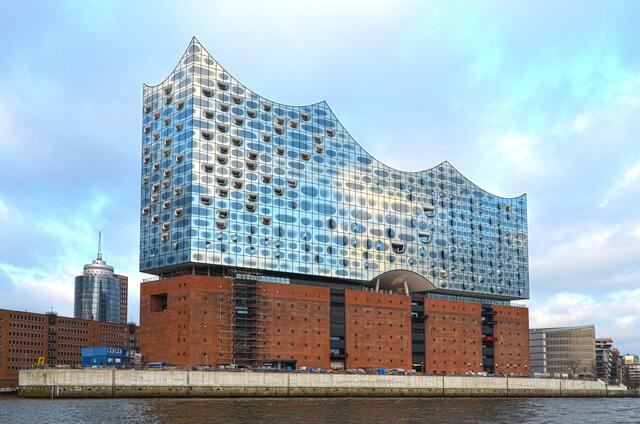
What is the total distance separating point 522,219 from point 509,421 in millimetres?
98439

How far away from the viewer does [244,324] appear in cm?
12450

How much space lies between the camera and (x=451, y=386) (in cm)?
14300

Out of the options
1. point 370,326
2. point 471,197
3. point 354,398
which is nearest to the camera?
point 354,398

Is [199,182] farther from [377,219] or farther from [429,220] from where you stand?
[429,220]

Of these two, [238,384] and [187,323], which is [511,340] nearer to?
[238,384]

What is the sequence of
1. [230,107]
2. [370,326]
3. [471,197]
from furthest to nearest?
[471,197]
[370,326]
[230,107]

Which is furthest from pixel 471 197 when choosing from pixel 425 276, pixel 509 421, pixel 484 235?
pixel 509 421

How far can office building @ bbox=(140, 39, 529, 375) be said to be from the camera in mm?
124438

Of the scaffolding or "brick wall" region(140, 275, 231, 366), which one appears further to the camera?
the scaffolding

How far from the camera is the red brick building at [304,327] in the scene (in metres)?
122

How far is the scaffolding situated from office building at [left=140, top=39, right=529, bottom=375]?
0.18 meters

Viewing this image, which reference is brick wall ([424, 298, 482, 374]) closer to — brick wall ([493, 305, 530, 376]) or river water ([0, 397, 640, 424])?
brick wall ([493, 305, 530, 376])

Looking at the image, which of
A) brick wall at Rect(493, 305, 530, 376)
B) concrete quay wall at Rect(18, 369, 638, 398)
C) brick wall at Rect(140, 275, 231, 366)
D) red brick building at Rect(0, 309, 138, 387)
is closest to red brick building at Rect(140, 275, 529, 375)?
brick wall at Rect(140, 275, 231, 366)

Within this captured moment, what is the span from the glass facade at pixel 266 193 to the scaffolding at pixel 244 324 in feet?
14.9
